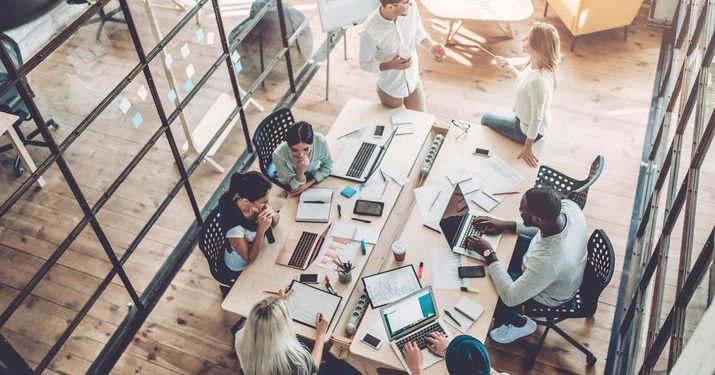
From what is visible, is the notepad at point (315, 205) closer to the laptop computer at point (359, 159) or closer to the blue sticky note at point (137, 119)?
the laptop computer at point (359, 159)

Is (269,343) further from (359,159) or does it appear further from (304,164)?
(359,159)

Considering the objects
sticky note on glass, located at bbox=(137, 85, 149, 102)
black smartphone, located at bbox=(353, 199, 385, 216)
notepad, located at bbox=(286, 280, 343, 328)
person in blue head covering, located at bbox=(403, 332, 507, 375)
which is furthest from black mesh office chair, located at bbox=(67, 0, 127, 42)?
person in blue head covering, located at bbox=(403, 332, 507, 375)

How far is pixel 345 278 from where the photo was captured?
146 inches

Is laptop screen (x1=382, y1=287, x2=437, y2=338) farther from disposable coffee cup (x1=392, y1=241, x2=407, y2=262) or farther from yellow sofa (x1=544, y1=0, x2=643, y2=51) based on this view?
yellow sofa (x1=544, y1=0, x2=643, y2=51)

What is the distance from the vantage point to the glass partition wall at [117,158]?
3.88 m

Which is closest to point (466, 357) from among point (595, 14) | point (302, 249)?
point (302, 249)

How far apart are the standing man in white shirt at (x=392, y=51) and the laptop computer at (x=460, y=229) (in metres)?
1.25

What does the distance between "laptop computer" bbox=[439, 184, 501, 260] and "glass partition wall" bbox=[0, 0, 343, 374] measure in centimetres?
204

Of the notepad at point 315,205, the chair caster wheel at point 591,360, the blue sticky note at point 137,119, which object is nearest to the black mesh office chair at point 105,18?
→ the blue sticky note at point 137,119

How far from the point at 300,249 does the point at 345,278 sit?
39 centimetres

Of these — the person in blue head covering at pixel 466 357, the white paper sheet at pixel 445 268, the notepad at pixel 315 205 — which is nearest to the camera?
the person in blue head covering at pixel 466 357

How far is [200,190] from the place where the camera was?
5465 millimetres

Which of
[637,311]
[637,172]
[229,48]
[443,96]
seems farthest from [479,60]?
[637,311]

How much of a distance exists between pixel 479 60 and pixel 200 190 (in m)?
3.31
